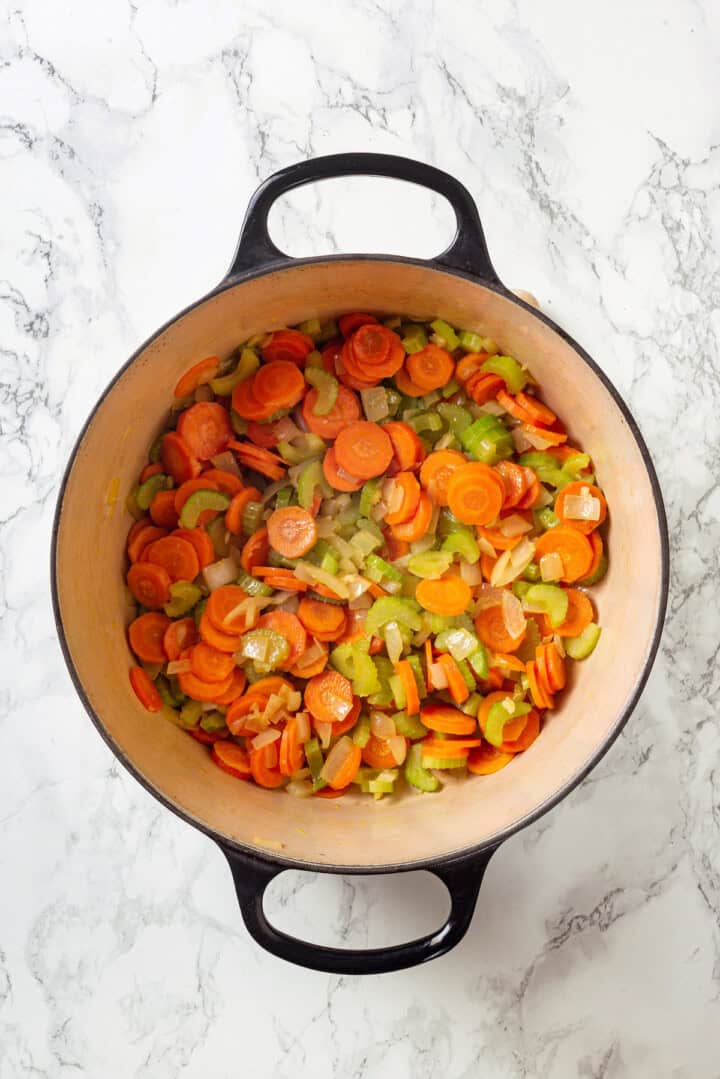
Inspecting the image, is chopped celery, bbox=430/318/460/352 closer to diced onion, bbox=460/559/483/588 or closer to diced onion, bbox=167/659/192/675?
diced onion, bbox=460/559/483/588

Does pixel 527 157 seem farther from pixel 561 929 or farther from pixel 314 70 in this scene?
pixel 561 929

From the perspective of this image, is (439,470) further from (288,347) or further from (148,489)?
(148,489)

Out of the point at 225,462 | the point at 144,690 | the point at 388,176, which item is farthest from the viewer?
the point at 225,462

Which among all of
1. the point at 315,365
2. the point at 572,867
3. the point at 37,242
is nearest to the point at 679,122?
the point at 315,365

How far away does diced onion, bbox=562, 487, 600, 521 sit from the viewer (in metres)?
1.87

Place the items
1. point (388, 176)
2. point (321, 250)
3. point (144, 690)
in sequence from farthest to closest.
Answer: point (321, 250) < point (144, 690) < point (388, 176)

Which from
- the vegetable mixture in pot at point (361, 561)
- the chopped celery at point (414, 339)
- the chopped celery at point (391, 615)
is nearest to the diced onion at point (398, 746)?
the vegetable mixture in pot at point (361, 561)

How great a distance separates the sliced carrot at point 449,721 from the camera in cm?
188

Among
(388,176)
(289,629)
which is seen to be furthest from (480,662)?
(388,176)

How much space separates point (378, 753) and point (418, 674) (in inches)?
7.1

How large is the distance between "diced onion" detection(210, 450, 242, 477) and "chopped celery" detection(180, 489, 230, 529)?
0.23ft

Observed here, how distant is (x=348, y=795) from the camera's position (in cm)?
194

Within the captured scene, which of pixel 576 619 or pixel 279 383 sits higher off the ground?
pixel 279 383

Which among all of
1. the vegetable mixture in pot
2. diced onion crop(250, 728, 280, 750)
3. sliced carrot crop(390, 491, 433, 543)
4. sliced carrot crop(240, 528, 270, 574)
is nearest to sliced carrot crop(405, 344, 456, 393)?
the vegetable mixture in pot
